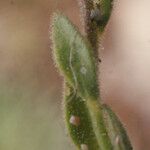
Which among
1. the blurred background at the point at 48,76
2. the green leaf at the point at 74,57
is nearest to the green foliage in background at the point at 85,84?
the green leaf at the point at 74,57

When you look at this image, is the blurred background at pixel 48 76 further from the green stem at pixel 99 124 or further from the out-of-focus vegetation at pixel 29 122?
the green stem at pixel 99 124

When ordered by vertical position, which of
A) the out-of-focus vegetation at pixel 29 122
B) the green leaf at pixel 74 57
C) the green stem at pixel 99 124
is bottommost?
the green stem at pixel 99 124

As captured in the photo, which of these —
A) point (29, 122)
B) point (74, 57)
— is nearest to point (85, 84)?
point (74, 57)

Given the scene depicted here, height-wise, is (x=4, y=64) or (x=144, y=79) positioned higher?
(x=4, y=64)

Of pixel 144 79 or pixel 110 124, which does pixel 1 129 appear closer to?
pixel 144 79

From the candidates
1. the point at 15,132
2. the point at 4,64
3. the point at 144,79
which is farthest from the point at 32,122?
the point at 144,79

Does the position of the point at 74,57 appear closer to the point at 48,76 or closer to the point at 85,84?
the point at 85,84
